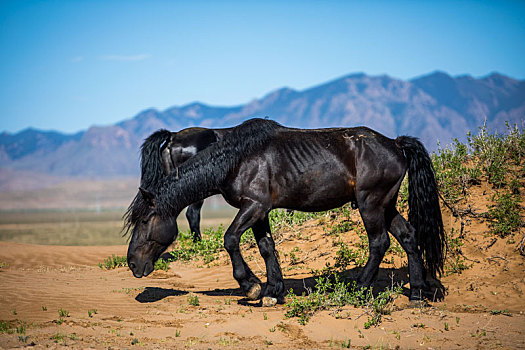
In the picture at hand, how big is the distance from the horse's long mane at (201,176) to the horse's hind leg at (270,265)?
0.90 m

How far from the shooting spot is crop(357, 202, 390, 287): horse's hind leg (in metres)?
6.77

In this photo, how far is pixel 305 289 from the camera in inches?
307

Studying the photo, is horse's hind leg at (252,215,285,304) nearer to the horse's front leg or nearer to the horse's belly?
the horse's front leg

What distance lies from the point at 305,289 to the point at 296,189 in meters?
1.88

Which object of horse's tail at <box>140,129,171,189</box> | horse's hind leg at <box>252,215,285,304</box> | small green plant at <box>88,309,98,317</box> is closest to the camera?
small green plant at <box>88,309,98,317</box>

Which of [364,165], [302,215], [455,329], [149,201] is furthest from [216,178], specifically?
[302,215]

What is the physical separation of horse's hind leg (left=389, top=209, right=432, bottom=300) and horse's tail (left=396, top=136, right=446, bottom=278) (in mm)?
178

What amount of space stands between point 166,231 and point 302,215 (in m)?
4.99

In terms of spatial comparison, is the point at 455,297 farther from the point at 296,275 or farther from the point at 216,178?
the point at 216,178

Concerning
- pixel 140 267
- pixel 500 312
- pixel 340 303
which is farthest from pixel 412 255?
pixel 140 267

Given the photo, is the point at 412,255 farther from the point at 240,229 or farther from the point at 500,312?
the point at 240,229

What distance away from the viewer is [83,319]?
236 inches

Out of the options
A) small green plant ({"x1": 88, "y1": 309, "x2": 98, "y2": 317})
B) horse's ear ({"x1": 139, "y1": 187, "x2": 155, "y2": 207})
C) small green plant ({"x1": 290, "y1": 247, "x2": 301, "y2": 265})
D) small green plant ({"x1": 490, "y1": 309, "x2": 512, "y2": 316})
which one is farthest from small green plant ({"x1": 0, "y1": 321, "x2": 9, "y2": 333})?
small green plant ({"x1": 490, "y1": 309, "x2": 512, "y2": 316})

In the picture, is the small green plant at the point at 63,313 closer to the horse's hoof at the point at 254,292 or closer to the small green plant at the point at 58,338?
the small green plant at the point at 58,338
